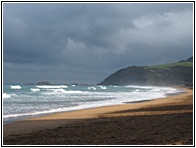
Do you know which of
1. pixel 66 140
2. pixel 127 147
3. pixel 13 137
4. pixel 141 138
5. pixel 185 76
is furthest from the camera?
pixel 185 76

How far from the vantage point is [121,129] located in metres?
10.4

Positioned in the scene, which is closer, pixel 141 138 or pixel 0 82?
pixel 141 138

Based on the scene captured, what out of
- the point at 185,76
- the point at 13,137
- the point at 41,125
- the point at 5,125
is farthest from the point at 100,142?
the point at 185,76

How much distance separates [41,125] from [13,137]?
2832 millimetres

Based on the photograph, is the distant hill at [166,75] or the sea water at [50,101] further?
the distant hill at [166,75]

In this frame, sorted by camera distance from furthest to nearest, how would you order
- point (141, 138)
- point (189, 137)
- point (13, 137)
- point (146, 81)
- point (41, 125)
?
point (146, 81), point (41, 125), point (13, 137), point (141, 138), point (189, 137)

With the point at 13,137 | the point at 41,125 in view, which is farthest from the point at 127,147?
the point at 41,125

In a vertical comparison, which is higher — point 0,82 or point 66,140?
point 0,82

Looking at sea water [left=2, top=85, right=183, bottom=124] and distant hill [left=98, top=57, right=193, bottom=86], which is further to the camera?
distant hill [left=98, top=57, right=193, bottom=86]

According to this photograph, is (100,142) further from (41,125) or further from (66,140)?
(41,125)

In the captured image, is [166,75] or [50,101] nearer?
[50,101]

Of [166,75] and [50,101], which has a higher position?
[166,75]

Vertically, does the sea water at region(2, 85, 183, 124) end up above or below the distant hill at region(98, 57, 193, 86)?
below

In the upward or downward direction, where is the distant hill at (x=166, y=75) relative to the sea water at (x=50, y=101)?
upward
